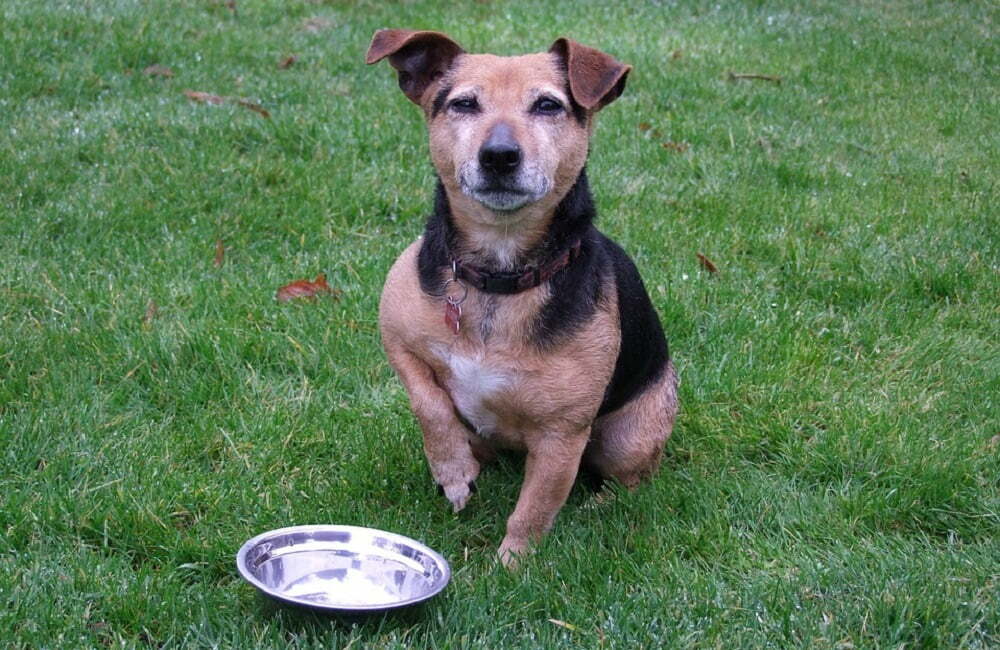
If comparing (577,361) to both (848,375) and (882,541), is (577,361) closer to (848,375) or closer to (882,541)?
(882,541)

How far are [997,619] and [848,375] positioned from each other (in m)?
1.82

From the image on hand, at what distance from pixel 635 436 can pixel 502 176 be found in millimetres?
1211

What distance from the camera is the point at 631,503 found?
13.6ft

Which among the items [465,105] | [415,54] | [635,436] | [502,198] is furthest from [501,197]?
[635,436]

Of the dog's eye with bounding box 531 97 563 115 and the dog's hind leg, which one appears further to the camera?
the dog's hind leg

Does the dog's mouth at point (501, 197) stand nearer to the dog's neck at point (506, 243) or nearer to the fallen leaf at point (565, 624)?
the dog's neck at point (506, 243)

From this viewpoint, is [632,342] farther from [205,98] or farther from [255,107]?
[205,98]

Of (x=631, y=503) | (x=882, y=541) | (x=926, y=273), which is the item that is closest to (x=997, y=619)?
(x=882, y=541)

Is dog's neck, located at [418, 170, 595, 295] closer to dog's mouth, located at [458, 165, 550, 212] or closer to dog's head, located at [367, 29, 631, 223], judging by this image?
dog's head, located at [367, 29, 631, 223]

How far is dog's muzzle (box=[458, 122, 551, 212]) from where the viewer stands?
354 cm

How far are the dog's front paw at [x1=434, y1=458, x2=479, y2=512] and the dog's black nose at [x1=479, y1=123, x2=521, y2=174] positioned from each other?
1.04 m

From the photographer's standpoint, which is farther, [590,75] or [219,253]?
[219,253]

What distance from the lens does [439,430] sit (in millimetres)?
3854

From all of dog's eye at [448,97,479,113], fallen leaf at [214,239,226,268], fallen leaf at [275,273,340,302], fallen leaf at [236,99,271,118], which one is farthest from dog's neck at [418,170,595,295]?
fallen leaf at [236,99,271,118]
